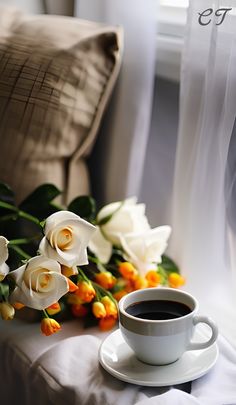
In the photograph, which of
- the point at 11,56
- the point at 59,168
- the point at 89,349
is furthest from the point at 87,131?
the point at 89,349

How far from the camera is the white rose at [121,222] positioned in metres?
1.10

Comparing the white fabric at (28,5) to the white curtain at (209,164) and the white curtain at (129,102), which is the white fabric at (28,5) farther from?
the white curtain at (209,164)

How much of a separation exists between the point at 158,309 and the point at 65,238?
0.16 m

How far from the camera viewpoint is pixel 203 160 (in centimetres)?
104

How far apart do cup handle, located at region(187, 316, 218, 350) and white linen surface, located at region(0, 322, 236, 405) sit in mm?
40

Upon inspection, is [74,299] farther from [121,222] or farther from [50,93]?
[50,93]

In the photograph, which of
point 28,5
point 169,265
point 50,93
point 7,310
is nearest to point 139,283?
point 169,265

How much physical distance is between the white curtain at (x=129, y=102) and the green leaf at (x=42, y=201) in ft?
0.69

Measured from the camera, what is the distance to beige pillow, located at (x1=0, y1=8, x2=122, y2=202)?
111cm

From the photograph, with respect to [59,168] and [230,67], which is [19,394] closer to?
[59,168]

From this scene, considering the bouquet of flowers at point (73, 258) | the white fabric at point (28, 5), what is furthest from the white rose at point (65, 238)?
the white fabric at point (28, 5)

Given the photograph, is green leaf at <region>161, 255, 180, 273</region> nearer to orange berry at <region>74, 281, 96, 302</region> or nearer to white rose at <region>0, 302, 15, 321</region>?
orange berry at <region>74, 281, 96, 302</region>

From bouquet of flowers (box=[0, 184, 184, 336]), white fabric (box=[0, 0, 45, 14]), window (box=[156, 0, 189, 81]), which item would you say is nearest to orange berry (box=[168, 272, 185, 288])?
bouquet of flowers (box=[0, 184, 184, 336])

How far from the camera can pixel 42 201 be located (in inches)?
42.7
